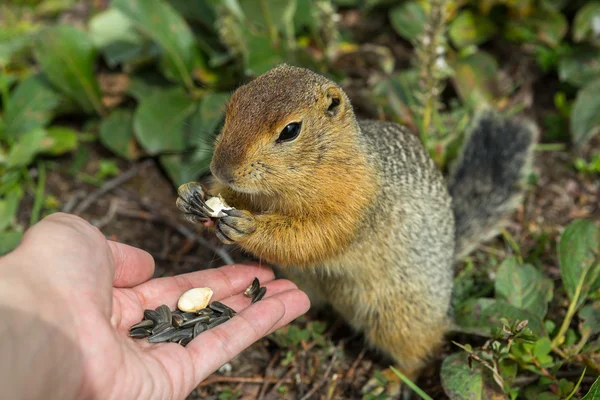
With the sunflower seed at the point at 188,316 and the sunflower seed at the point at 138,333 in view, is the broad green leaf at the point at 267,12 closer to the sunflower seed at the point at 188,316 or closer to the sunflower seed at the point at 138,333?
the sunflower seed at the point at 188,316

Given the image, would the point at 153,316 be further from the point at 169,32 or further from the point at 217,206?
the point at 169,32

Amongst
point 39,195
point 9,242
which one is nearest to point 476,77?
point 39,195

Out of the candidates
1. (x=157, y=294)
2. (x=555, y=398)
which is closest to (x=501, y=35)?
(x=555, y=398)

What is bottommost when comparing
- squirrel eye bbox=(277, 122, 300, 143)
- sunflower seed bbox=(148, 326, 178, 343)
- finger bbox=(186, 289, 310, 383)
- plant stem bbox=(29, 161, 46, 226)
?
plant stem bbox=(29, 161, 46, 226)

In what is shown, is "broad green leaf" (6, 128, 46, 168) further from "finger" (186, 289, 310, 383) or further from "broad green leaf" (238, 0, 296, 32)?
"finger" (186, 289, 310, 383)

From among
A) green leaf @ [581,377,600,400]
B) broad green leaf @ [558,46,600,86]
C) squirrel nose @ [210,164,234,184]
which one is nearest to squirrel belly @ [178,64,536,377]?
squirrel nose @ [210,164,234,184]

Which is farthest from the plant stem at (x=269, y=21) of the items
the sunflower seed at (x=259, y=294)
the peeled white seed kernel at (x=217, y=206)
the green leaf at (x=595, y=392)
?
the green leaf at (x=595, y=392)
